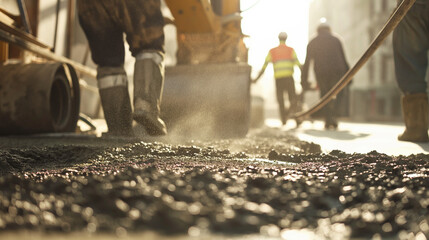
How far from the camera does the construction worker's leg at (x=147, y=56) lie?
8.13 ft

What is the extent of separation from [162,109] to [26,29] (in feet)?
4.45

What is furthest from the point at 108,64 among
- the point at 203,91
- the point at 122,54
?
the point at 203,91

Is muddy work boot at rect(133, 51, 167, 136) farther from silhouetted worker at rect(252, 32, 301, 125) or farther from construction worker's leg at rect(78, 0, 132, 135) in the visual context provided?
silhouetted worker at rect(252, 32, 301, 125)

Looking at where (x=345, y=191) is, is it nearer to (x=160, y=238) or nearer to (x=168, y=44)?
(x=160, y=238)

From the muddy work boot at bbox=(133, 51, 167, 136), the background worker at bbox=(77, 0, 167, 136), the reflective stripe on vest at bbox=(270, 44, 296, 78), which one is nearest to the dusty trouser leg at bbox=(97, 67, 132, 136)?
the background worker at bbox=(77, 0, 167, 136)

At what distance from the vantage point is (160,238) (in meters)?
0.65

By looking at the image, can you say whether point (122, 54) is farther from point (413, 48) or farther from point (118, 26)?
point (413, 48)

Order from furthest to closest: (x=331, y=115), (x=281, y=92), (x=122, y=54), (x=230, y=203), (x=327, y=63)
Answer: (x=281, y=92), (x=327, y=63), (x=331, y=115), (x=122, y=54), (x=230, y=203)

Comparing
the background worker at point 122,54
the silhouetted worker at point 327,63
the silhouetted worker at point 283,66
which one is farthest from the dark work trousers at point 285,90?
the background worker at point 122,54

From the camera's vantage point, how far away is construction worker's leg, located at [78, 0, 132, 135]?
104 inches

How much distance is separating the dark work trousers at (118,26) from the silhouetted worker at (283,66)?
4479mm

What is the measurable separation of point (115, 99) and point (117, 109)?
0.07 metres

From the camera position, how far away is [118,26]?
8.84 ft

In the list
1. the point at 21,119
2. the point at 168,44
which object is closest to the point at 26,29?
the point at 21,119
